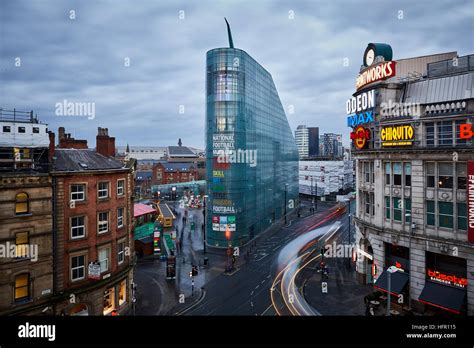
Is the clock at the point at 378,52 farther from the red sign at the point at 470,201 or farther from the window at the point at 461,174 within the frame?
the red sign at the point at 470,201

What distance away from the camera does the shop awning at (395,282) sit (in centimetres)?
2588

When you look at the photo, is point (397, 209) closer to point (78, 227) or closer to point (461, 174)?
point (461, 174)

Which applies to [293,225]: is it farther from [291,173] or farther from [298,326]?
[298,326]

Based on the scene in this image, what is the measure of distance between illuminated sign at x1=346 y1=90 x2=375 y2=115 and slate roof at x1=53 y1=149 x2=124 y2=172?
995 inches

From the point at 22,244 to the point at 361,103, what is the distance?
3252cm

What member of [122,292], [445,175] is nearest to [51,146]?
[122,292]

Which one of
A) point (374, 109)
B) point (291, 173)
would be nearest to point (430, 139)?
point (374, 109)

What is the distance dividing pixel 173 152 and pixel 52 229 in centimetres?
13958

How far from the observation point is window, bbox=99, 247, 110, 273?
81.3 feet

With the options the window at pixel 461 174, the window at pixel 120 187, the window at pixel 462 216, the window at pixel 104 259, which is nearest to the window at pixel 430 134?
the window at pixel 461 174

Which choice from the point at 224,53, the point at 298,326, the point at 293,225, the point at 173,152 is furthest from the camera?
the point at 173,152

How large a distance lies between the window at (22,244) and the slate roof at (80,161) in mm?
5020

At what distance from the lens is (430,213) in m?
25.2

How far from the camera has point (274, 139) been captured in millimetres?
66062
